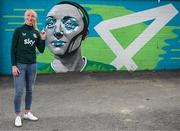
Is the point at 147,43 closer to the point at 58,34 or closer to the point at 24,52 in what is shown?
the point at 58,34

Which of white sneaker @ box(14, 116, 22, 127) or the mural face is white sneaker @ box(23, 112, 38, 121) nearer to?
white sneaker @ box(14, 116, 22, 127)

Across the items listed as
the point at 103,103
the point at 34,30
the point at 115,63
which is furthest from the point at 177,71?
the point at 34,30

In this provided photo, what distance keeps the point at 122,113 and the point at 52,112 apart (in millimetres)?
1214

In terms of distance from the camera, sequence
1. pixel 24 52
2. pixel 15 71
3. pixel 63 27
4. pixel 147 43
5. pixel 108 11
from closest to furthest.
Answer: pixel 15 71 < pixel 24 52 < pixel 63 27 < pixel 108 11 < pixel 147 43

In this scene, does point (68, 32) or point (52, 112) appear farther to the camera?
point (68, 32)

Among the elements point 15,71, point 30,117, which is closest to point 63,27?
point 30,117

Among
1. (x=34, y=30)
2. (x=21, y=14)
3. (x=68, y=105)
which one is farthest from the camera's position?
(x=21, y=14)

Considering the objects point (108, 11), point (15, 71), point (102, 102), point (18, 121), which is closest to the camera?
point (15, 71)

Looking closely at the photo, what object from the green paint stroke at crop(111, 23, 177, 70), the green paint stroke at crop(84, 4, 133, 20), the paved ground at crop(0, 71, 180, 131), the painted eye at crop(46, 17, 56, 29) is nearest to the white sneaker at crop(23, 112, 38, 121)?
the paved ground at crop(0, 71, 180, 131)

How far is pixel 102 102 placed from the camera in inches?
323

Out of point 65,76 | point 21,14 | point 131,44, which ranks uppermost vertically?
point 21,14

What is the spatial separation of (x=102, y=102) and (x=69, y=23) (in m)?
2.93

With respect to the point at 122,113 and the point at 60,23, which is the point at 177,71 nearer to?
the point at 60,23

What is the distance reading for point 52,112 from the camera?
296 inches
